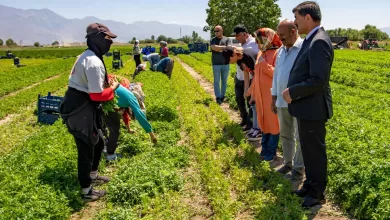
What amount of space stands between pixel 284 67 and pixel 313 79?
1159mm

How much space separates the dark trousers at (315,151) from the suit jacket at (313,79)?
12 centimetres

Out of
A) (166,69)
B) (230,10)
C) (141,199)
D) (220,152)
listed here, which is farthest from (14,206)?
(230,10)

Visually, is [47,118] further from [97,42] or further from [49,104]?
[97,42]

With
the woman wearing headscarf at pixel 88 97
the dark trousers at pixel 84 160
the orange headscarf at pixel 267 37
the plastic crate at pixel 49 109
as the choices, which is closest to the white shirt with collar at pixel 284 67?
the orange headscarf at pixel 267 37

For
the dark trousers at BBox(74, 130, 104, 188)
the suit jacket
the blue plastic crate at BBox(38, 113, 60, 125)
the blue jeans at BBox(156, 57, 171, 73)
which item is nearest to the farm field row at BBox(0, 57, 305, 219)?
the dark trousers at BBox(74, 130, 104, 188)

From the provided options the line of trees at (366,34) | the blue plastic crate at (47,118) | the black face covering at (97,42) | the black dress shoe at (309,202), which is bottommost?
the black dress shoe at (309,202)

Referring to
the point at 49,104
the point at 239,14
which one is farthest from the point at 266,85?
the point at 239,14

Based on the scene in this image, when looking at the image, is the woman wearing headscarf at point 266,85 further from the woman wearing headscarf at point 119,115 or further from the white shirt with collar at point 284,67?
the woman wearing headscarf at point 119,115

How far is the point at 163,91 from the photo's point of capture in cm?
1038

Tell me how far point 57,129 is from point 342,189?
518 centimetres

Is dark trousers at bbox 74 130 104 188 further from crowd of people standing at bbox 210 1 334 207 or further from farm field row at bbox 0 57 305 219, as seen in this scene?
crowd of people standing at bbox 210 1 334 207

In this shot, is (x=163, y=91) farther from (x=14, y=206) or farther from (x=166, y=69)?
(x=14, y=206)

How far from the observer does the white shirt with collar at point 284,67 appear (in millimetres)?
4605

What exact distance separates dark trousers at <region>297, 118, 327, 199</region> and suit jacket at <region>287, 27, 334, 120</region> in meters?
0.12
